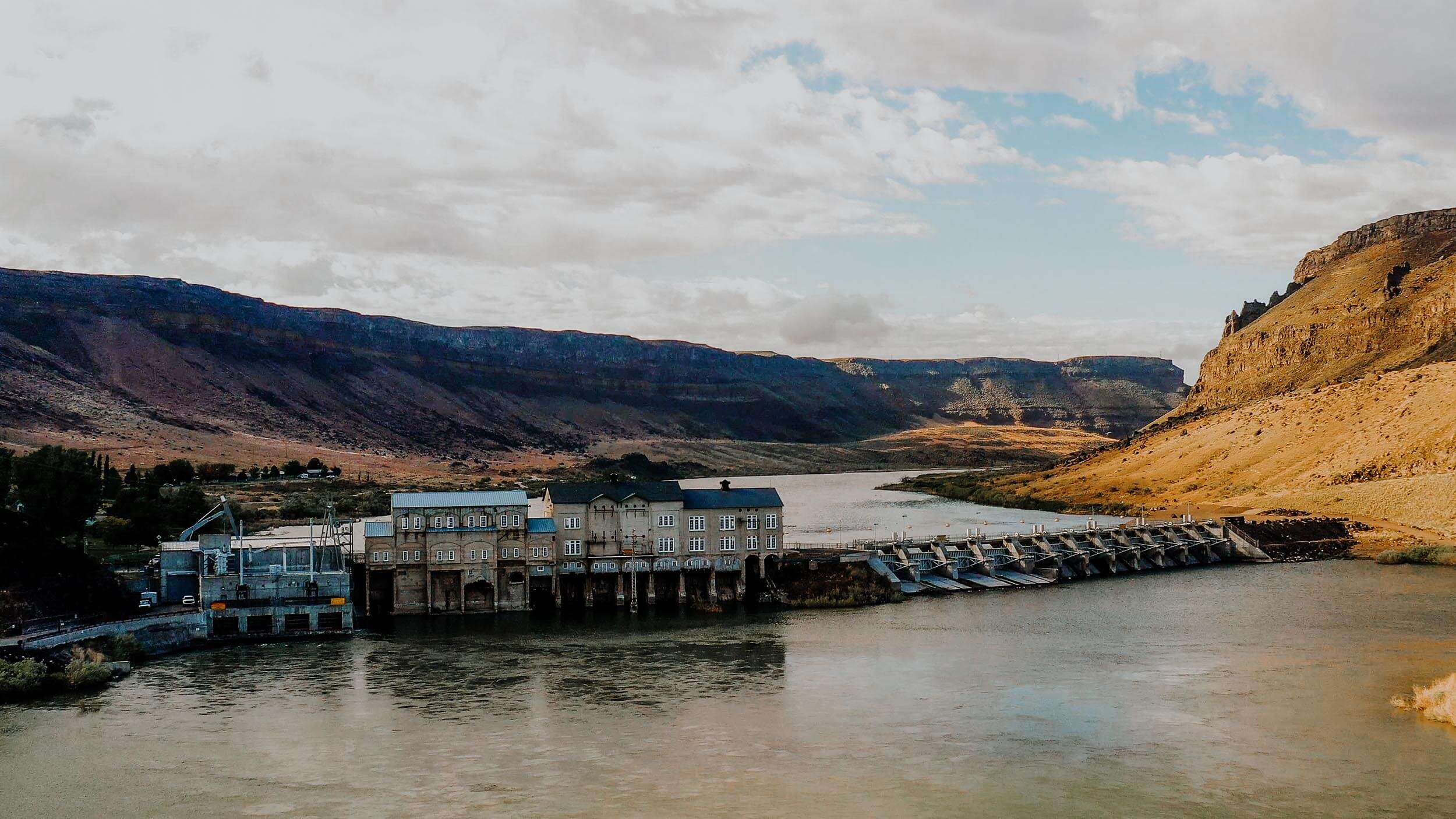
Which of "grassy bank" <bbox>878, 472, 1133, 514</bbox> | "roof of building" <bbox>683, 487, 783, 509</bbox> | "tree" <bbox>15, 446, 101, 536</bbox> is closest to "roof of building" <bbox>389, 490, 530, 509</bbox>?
"roof of building" <bbox>683, 487, 783, 509</bbox>

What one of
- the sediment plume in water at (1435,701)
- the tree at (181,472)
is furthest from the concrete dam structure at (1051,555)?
the tree at (181,472)

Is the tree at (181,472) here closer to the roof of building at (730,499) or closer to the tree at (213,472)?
the tree at (213,472)

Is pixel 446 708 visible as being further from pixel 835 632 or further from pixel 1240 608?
pixel 1240 608

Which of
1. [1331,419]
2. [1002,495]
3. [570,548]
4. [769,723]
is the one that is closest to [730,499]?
[570,548]

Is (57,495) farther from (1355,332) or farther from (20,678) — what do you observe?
(1355,332)

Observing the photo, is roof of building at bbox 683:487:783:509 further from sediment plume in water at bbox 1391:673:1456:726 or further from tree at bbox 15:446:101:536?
tree at bbox 15:446:101:536

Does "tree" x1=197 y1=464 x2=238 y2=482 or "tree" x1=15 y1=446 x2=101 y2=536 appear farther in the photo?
"tree" x1=197 y1=464 x2=238 y2=482
